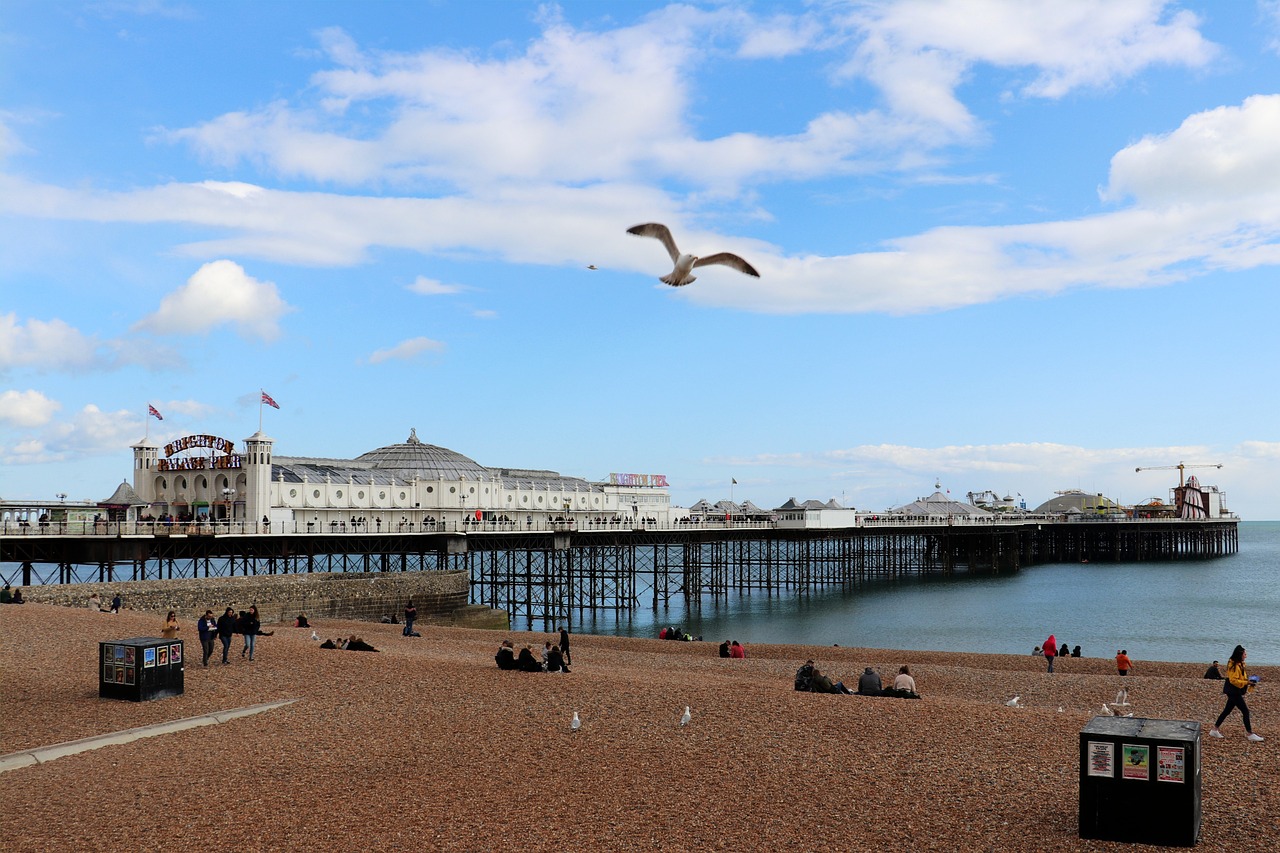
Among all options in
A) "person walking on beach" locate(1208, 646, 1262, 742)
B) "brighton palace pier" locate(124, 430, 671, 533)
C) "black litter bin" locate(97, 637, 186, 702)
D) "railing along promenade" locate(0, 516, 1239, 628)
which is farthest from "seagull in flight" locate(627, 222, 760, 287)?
"brighton palace pier" locate(124, 430, 671, 533)

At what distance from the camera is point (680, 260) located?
41.8 ft

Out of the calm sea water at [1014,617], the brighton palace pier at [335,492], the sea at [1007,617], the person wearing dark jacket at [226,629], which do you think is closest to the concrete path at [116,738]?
the person wearing dark jacket at [226,629]

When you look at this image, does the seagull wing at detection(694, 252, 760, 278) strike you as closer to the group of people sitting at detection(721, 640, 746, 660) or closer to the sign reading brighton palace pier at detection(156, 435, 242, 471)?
the group of people sitting at detection(721, 640, 746, 660)

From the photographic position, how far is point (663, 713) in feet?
47.2

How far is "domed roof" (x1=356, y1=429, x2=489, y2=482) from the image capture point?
66188 millimetres

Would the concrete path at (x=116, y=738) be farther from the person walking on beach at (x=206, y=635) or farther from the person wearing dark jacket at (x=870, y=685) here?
the person wearing dark jacket at (x=870, y=685)

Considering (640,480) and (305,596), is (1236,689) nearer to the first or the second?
(305,596)

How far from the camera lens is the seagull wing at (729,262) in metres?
12.7


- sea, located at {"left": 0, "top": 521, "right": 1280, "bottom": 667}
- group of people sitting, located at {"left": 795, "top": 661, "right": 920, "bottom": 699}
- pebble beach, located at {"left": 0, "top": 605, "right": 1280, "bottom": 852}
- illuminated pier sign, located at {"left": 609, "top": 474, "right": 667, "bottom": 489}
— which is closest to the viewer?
pebble beach, located at {"left": 0, "top": 605, "right": 1280, "bottom": 852}

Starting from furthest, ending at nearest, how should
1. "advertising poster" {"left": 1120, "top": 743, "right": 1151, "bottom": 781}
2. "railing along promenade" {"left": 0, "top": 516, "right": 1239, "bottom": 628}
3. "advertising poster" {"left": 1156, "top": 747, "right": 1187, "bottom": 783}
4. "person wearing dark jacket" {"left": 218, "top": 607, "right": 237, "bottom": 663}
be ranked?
"railing along promenade" {"left": 0, "top": 516, "right": 1239, "bottom": 628}, "person wearing dark jacket" {"left": 218, "top": 607, "right": 237, "bottom": 663}, "advertising poster" {"left": 1120, "top": 743, "right": 1151, "bottom": 781}, "advertising poster" {"left": 1156, "top": 747, "right": 1187, "bottom": 783}

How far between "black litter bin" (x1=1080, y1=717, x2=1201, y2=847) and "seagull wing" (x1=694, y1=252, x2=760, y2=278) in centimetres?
663

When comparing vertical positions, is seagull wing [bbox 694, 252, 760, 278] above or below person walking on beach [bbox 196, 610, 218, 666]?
above

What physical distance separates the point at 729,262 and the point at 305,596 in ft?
96.3

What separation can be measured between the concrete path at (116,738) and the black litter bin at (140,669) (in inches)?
53.3
